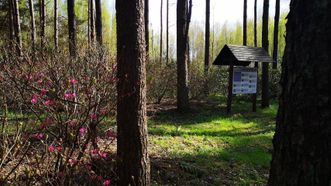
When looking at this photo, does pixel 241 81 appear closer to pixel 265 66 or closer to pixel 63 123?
pixel 265 66

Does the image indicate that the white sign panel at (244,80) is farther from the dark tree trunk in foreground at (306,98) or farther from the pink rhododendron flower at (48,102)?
the dark tree trunk in foreground at (306,98)

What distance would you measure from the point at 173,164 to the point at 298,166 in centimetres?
479

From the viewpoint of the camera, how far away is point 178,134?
8758 mm

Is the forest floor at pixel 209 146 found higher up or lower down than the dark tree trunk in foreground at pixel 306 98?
lower down

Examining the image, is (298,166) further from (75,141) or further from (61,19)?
(61,19)

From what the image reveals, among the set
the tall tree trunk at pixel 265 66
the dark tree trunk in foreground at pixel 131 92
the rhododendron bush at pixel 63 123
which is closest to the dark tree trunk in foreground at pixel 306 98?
the rhododendron bush at pixel 63 123

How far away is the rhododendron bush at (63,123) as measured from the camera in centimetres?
361

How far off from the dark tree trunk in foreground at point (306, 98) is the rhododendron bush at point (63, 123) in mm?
2313

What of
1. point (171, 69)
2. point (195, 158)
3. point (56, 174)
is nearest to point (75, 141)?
point (56, 174)

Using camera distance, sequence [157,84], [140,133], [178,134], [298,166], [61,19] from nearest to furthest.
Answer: [298,166]
[140,133]
[178,134]
[157,84]
[61,19]

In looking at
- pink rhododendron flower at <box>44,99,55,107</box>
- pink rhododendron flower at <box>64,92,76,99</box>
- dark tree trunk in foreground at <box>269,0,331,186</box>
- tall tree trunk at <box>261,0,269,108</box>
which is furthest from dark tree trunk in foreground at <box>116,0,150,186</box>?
tall tree trunk at <box>261,0,269,108</box>

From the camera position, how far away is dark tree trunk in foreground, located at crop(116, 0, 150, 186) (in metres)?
4.16

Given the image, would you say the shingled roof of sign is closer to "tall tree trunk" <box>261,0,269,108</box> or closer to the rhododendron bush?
"tall tree trunk" <box>261,0,269,108</box>

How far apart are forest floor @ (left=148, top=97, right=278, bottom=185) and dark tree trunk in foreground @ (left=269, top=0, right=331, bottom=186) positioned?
3554 millimetres
